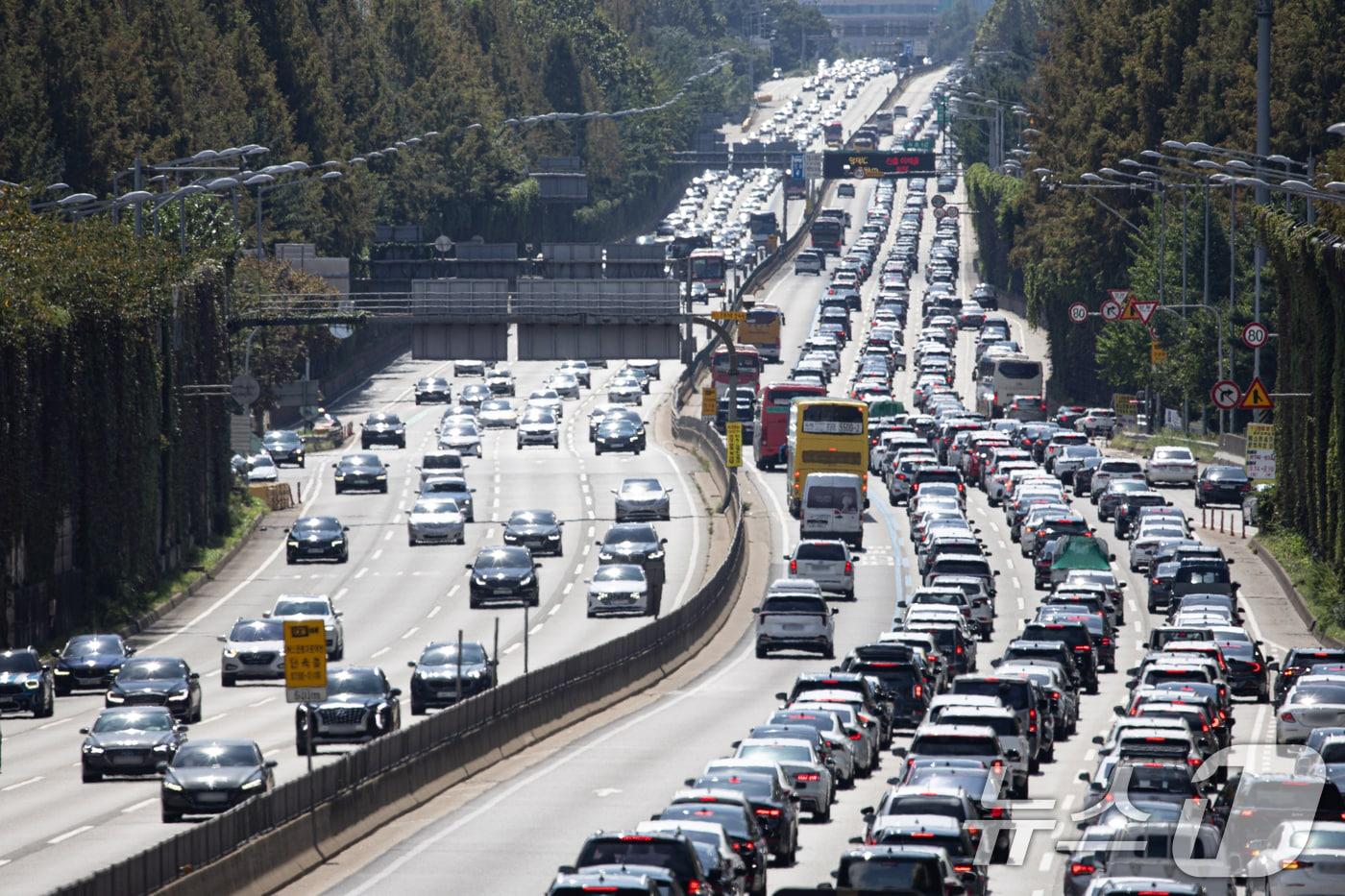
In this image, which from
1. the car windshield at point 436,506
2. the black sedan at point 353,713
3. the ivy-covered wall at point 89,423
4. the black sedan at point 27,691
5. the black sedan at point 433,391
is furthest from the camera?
the black sedan at point 433,391

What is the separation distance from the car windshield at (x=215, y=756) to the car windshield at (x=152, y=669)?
41.0 feet

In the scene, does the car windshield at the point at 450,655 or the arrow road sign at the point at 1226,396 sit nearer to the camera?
the car windshield at the point at 450,655

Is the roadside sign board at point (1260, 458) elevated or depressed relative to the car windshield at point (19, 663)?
elevated

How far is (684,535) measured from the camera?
87500 millimetres

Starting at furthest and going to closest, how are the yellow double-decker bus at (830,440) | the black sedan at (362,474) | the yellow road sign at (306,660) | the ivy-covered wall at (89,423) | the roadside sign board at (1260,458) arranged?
the black sedan at (362,474)
the yellow double-decker bus at (830,440)
the roadside sign board at (1260,458)
the ivy-covered wall at (89,423)
the yellow road sign at (306,660)

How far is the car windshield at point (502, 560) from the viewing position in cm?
7156

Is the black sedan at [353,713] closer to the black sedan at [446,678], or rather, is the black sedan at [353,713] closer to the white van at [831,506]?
the black sedan at [446,678]

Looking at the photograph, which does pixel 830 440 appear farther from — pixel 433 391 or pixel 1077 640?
pixel 433 391

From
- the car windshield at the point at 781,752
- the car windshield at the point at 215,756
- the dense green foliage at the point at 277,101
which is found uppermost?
the dense green foliage at the point at 277,101

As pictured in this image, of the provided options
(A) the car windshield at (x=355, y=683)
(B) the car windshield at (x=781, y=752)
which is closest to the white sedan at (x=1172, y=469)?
(A) the car windshield at (x=355, y=683)

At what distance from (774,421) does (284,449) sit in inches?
797

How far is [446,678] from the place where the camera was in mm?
52031

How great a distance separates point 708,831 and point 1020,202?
12890 centimetres

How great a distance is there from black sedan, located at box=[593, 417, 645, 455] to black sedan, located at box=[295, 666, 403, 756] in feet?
215
